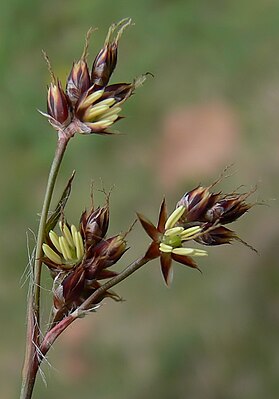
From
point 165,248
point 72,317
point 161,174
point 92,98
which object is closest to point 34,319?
point 72,317

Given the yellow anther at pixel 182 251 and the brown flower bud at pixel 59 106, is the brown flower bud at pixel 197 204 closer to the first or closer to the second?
the yellow anther at pixel 182 251

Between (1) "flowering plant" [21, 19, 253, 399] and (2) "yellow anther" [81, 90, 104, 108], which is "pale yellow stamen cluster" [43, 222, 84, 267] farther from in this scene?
(2) "yellow anther" [81, 90, 104, 108]

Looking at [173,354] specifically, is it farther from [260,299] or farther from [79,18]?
[79,18]

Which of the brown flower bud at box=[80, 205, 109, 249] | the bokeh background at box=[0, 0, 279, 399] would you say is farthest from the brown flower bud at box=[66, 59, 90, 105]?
the bokeh background at box=[0, 0, 279, 399]

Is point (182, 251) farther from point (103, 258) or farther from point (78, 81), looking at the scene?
point (78, 81)

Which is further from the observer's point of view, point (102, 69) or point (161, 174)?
point (161, 174)
